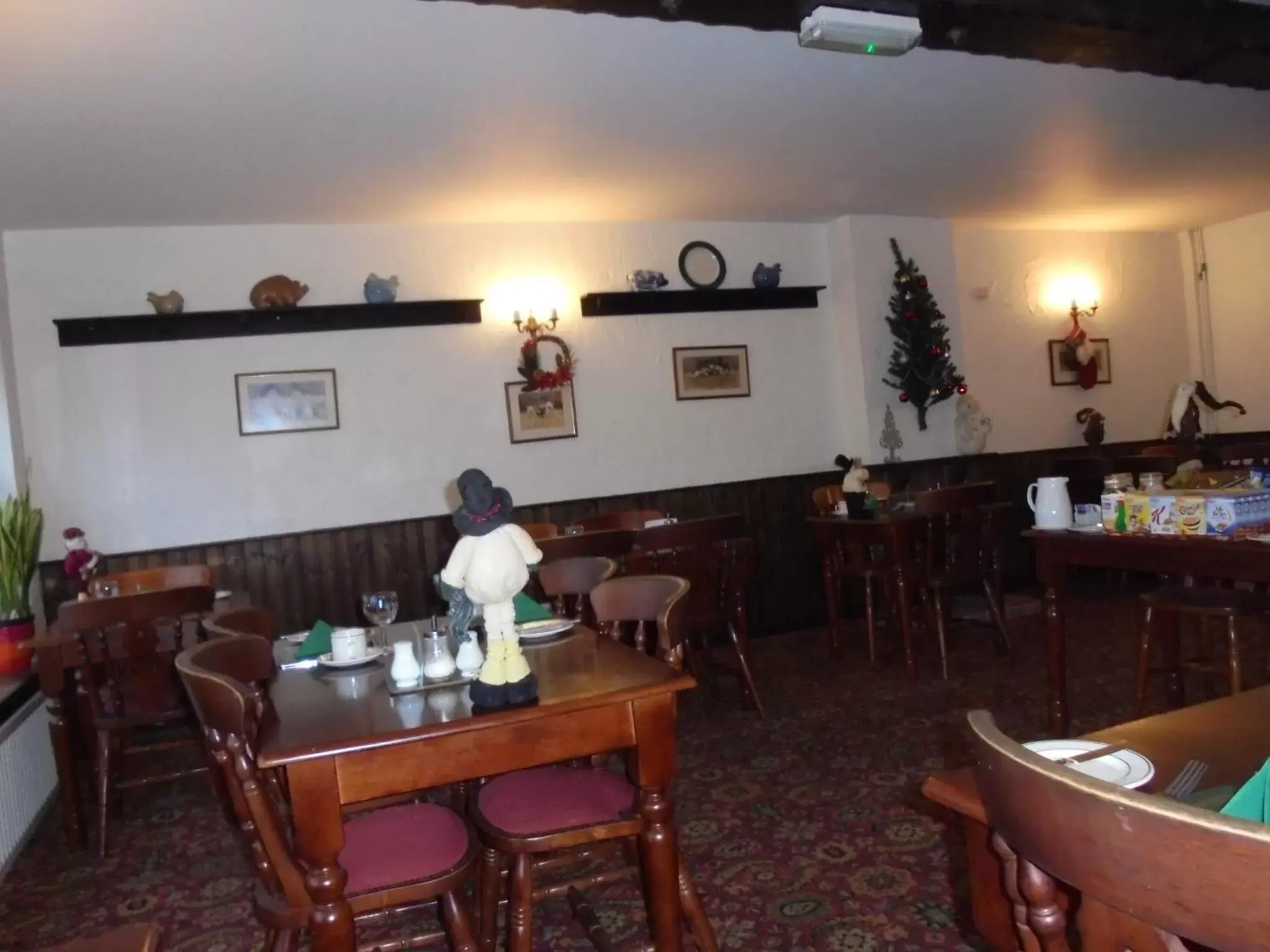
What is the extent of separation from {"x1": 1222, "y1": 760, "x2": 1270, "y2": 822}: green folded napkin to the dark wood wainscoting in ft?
14.7

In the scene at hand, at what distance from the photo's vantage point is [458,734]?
166 centimetres

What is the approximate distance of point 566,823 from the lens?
1.89 meters

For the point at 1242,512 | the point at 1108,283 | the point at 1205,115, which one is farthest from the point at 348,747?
the point at 1108,283

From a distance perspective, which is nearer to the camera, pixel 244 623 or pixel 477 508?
pixel 477 508

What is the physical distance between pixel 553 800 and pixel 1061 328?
6.48 m

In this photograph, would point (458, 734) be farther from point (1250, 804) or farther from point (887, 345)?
point (887, 345)

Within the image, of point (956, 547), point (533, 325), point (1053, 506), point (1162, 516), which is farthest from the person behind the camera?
point (533, 325)

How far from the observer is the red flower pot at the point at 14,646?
3658 millimetres

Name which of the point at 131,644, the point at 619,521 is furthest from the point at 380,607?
the point at 619,521

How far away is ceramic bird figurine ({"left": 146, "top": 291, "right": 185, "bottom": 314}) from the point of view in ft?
15.5

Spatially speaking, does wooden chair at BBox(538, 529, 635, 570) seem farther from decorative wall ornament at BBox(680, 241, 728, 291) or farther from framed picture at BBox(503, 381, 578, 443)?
decorative wall ornament at BBox(680, 241, 728, 291)

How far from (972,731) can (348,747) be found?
1057mm

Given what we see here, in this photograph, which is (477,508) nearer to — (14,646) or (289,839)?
(289,839)

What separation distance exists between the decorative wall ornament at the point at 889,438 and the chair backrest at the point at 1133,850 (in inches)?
212
